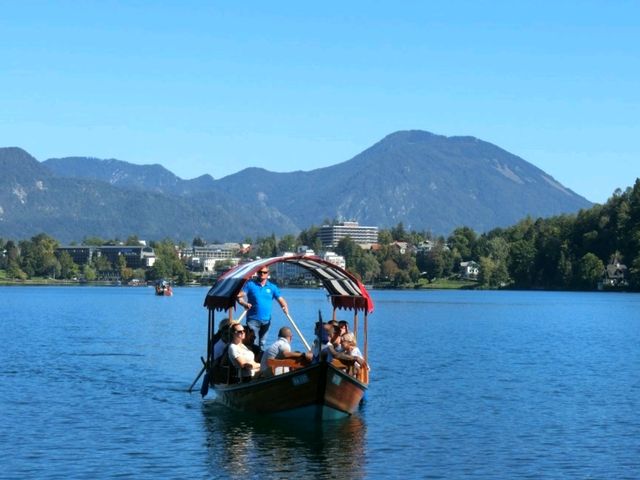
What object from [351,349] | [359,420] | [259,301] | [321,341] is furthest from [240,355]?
[359,420]

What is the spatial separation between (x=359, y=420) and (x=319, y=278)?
7749 mm

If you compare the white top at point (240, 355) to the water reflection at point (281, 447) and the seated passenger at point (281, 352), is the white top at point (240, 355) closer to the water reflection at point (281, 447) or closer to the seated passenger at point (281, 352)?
the water reflection at point (281, 447)

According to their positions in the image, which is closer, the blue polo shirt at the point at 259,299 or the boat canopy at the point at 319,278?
the blue polo shirt at the point at 259,299

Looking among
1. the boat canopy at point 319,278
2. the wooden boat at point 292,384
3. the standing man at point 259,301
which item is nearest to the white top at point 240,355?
the wooden boat at point 292,384

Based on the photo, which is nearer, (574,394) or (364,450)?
(364,450)

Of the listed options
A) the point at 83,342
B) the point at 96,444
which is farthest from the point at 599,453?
the point at 83,342

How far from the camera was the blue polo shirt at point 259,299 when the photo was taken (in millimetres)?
36406

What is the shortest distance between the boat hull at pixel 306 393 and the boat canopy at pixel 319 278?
3.61 meters

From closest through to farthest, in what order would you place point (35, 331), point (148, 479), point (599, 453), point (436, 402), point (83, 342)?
point (148, 479) < point (599, 453) < point (436, 402) < point (83, 342) < point (35, 331)

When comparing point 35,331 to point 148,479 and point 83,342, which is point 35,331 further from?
point 148,479

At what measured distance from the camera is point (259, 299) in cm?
3644

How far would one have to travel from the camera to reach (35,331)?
82875mm

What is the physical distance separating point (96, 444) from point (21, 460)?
2684 millimetres

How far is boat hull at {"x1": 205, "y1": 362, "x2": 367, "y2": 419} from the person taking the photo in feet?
104
